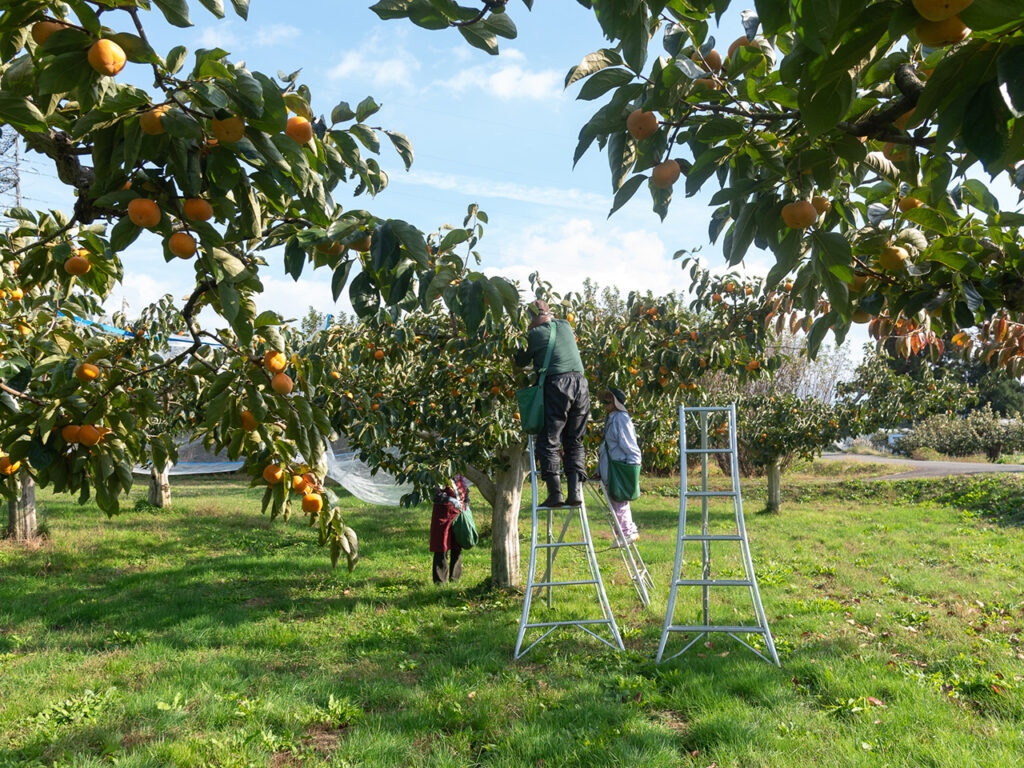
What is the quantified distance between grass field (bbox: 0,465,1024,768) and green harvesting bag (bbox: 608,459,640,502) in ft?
3.47

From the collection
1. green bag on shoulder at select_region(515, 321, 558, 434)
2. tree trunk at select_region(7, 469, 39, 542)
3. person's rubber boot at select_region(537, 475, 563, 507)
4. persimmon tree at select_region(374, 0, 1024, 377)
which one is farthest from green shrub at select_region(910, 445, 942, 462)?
tree trunk at select_region(7, 469, 39, 542)

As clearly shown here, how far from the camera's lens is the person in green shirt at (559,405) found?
16.0ft

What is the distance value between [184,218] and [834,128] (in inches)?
58.2

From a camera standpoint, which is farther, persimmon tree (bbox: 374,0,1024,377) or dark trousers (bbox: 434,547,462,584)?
dark trousers (bbox: 434,547,462,584)

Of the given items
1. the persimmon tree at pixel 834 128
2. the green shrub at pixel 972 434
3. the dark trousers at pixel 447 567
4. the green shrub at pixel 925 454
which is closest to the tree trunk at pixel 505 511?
the dark trousers at pixel 447 567

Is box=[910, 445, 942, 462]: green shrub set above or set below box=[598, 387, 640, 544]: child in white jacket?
below

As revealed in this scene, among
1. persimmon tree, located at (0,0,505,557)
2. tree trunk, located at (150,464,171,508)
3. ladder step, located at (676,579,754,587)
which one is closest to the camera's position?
persimmon tree, located at (0,0,505,557)

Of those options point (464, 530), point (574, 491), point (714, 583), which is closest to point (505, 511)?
point (464, 530)

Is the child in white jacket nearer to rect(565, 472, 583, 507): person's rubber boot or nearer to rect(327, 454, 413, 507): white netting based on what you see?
rect(565, 472, 583, 507): person's rubber boot

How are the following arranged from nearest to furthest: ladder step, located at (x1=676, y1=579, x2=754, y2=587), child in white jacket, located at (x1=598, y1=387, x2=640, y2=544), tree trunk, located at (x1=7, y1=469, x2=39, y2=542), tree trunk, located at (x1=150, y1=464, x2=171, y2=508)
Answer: ladder step, located at (x1=676, y1=579, x2=754, y2=587), child in white jacket, located at (x1=598, y1=387, x2=640, y2=544), tree trunk, located at (x1=7, y1=469, x2=39, y2=542), tree trunk, located at (x1=150, y1=464, x2=171, y2=508)

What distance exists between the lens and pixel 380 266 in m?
1.57

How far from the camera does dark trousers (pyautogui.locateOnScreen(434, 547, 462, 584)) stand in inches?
289

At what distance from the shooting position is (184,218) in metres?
1.61

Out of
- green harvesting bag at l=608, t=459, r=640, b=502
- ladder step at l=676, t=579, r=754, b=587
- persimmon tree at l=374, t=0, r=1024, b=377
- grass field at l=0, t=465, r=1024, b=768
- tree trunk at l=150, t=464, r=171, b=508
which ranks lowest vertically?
grass field at l=0, t=465, r=1024, b=768
